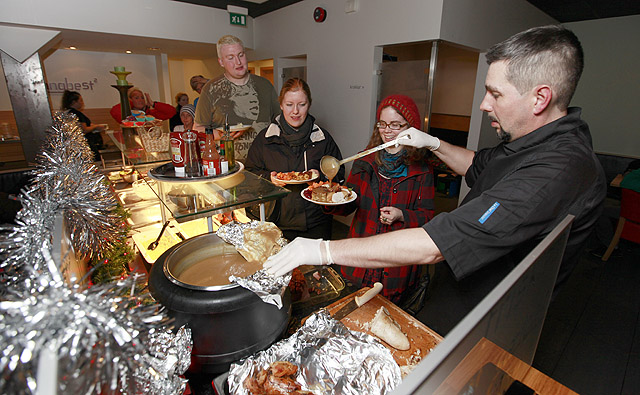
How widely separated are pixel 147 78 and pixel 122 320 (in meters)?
8.66

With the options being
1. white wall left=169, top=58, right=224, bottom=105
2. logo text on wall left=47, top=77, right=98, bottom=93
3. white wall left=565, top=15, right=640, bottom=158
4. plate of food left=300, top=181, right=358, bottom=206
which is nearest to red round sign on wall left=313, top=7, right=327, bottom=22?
A: plate of food left=300, top=181, right=358, bottom=206

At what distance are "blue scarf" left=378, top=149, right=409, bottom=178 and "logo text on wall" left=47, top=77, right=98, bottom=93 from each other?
7.72 metres

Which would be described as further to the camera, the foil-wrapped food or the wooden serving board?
the foil-wrapped food

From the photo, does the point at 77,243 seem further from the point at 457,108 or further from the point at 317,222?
the point at 457,108

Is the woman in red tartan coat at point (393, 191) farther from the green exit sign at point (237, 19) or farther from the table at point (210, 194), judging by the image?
the green exit sign at point (237, 19)

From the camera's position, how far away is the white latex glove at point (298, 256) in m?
1.11

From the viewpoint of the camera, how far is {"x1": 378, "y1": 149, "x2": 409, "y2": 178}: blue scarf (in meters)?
2.13

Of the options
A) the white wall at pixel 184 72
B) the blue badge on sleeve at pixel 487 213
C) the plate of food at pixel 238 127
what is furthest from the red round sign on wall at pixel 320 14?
the white wall at pixel 184 72

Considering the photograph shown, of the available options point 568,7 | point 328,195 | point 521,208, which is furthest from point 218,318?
point 568,7

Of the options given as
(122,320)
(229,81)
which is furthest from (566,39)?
(229,81)

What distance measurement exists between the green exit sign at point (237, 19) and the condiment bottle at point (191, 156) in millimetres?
4650

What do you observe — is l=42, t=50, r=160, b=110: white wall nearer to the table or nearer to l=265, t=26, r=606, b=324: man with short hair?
the table

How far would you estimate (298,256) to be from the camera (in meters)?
1.15

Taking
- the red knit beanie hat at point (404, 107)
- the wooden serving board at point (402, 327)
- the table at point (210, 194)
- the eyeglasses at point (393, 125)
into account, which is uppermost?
the red knit beanie hat at point (404, 107)
